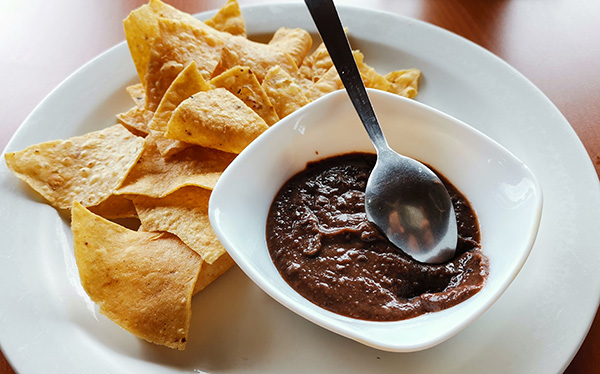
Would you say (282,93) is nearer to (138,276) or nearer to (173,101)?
(173,101)

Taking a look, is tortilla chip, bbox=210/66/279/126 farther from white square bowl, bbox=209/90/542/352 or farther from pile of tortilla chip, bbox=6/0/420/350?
white square bowl, bbox=209/90/542/352

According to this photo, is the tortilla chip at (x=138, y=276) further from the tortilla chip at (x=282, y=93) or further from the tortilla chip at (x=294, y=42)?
the tortilla chip at (x=294, y=42)

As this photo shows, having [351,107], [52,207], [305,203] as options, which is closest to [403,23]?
[351,107]

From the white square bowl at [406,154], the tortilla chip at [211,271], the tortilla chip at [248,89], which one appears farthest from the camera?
the tortilla chip at [248,89]

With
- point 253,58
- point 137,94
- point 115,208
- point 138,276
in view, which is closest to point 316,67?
point 253,58

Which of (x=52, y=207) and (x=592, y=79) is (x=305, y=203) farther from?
(x=592, y=79)

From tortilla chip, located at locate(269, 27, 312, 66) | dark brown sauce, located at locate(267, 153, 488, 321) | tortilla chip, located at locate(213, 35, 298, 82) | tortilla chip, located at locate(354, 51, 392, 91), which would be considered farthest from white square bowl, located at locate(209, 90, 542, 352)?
tortilla chip, located at locate(269, 27, 312, 66)

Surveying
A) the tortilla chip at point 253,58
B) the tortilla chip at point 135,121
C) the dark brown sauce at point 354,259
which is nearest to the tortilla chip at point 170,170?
the tortilla chip at point 135,121
